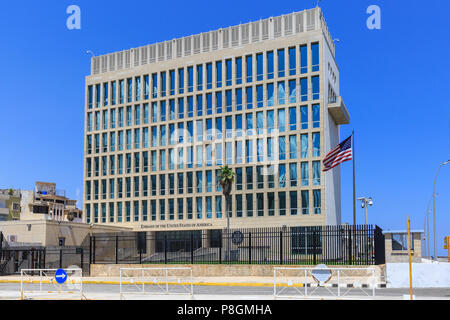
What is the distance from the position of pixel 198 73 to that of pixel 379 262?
4700 centimetres

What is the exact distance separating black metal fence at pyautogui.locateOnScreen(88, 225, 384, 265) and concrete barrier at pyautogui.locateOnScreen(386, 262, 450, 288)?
3839 millimetres

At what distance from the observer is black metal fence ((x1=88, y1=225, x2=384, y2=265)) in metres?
32.1

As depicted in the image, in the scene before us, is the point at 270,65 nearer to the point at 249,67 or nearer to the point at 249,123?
the point at 249,67

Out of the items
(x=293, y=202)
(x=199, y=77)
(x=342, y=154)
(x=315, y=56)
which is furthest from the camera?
(x=199, y=77)

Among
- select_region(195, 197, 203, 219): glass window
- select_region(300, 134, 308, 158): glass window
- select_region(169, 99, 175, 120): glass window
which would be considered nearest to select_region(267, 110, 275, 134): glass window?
select_region(300, 134, 308, 158): glass window

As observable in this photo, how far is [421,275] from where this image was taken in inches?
1008

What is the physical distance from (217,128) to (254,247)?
3499 centimetres

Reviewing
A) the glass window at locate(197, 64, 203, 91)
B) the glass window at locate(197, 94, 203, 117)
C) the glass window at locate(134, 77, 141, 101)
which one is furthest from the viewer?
the glass window at locate(134, 77, 141, 101)

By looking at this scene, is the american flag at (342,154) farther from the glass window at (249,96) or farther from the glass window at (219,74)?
the glass window at (219,74)

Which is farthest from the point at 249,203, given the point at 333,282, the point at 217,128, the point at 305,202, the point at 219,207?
the point at 333,282

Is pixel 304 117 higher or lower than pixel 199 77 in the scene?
lower

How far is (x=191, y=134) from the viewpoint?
71.4 meters

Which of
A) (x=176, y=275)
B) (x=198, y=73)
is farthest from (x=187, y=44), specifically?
(x=176, y=275)

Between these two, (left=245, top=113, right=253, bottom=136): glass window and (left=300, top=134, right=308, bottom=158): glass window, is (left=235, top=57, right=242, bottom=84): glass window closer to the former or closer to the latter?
(left=245, top=113, right=253, bottom=136): glass window
